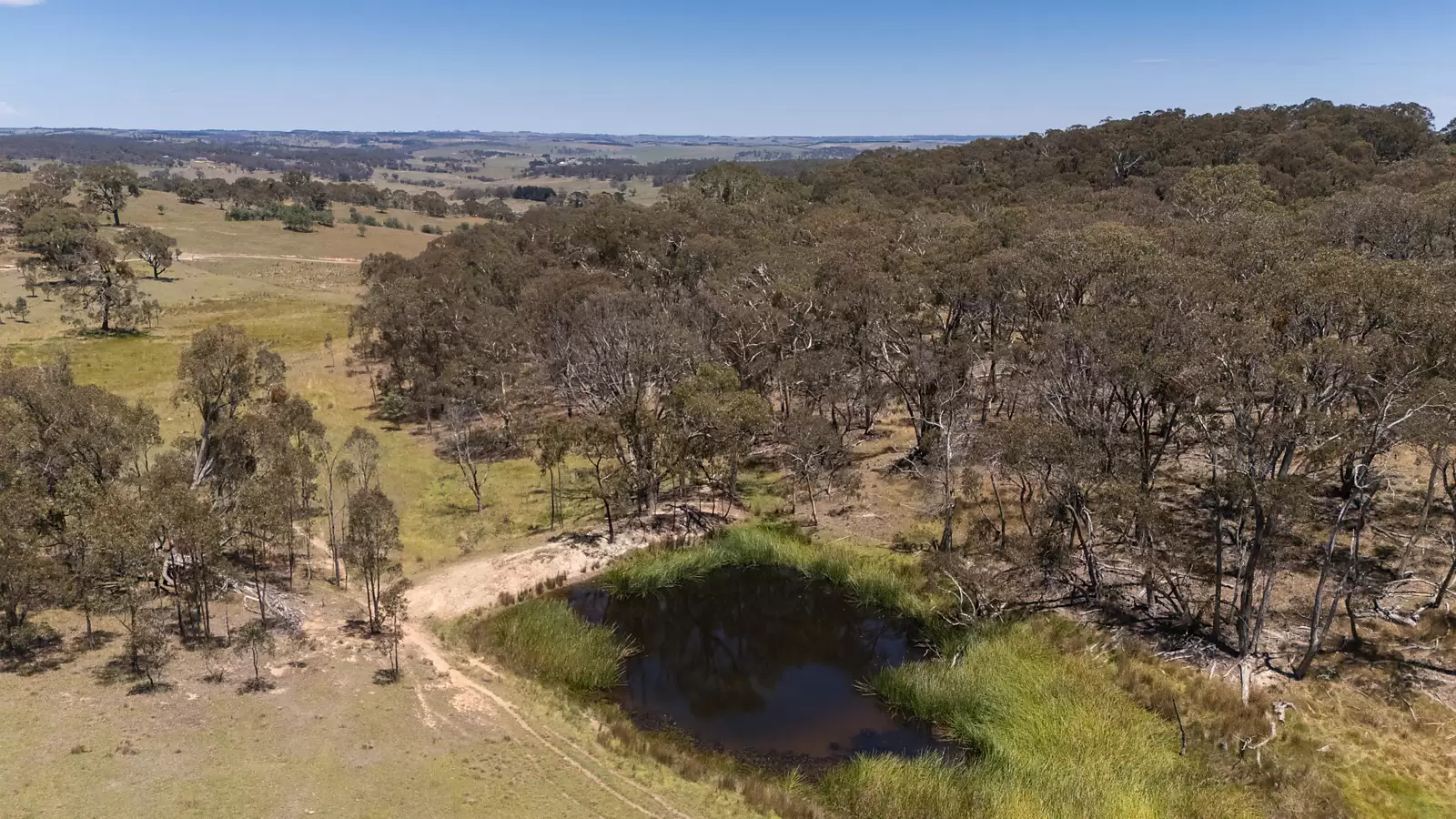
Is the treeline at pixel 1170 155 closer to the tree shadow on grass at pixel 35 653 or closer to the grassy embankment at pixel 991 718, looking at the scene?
the grassy embankment at pixel 991 718

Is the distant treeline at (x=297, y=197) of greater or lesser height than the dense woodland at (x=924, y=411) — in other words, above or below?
above

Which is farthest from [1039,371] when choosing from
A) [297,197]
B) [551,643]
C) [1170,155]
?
[297,197]

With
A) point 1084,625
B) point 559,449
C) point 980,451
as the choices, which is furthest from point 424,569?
point 1084,625

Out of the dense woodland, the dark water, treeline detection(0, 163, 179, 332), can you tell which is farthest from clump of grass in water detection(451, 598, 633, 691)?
treeline detection(0, 163, 179, 332)

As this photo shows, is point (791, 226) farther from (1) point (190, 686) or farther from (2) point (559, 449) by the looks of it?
(1) point (190, 686)

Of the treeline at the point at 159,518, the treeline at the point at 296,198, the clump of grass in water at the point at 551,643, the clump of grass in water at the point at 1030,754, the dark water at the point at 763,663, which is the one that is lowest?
the dark water at the point at 763,663

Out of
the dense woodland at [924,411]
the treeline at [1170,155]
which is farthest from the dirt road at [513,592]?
the treeline at [1170,155]
